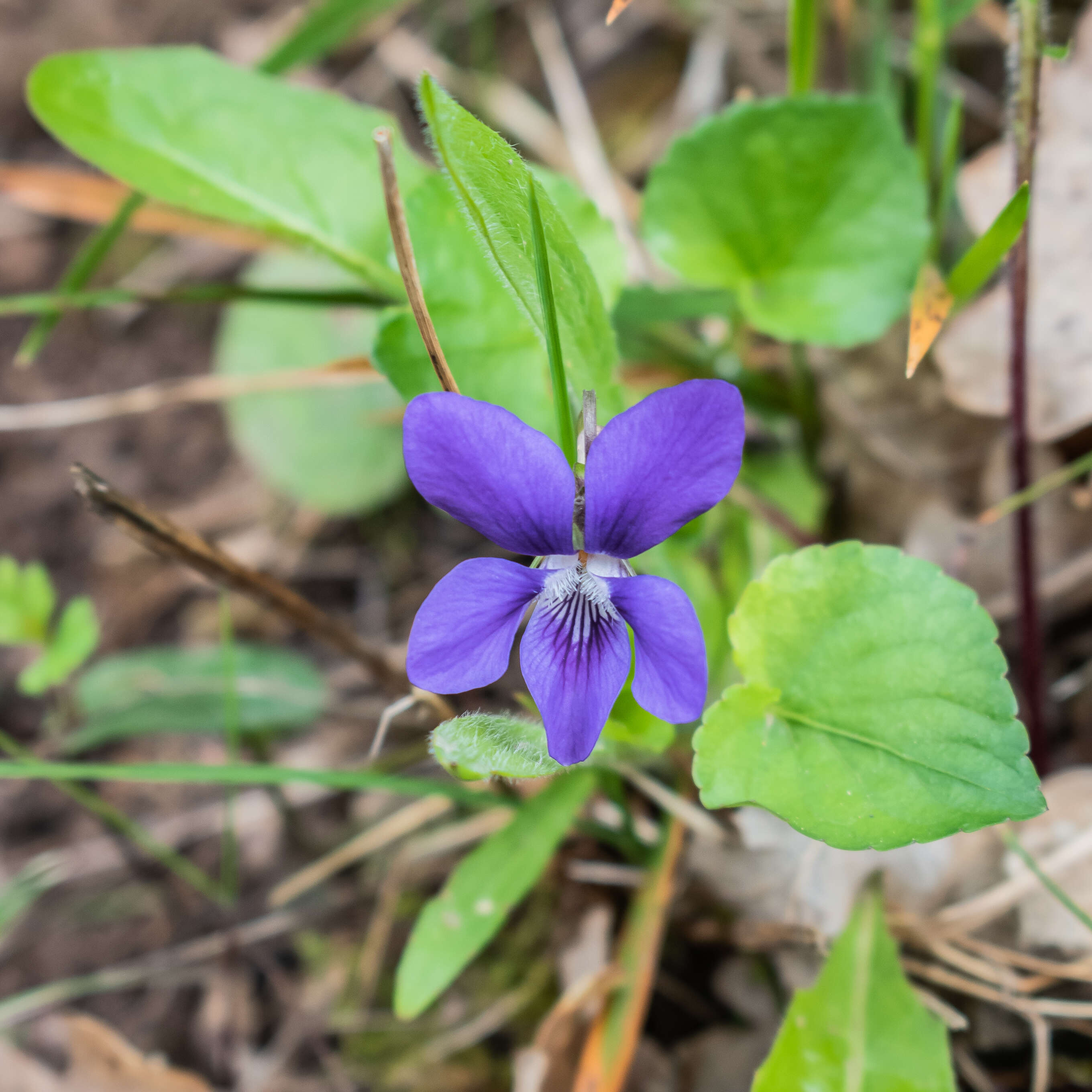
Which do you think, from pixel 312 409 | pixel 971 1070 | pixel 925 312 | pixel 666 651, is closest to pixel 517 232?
pixel 666 651

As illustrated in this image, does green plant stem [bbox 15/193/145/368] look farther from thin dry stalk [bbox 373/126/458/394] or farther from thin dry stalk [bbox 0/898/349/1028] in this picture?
thin dry stalk [bbox 0/898/349/1028]

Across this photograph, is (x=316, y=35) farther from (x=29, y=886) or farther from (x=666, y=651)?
(x=29, y=886)

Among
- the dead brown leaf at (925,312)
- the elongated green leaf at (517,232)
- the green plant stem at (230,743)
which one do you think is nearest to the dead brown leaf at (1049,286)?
the dead brown leaf at (925,312)

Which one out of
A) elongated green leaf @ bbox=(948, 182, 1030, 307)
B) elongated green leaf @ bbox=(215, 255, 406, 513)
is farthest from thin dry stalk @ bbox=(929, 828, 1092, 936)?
elongated green leaf @ bbox=(215, 255, 406, 513)

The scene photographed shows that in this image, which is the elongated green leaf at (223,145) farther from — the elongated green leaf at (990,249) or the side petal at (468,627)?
the elongated green leaf at (990,249)

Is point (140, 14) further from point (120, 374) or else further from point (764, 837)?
point (764, 837)

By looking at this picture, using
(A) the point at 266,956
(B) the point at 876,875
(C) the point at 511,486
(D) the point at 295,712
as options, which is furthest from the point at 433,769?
(C) the point at 511,486
